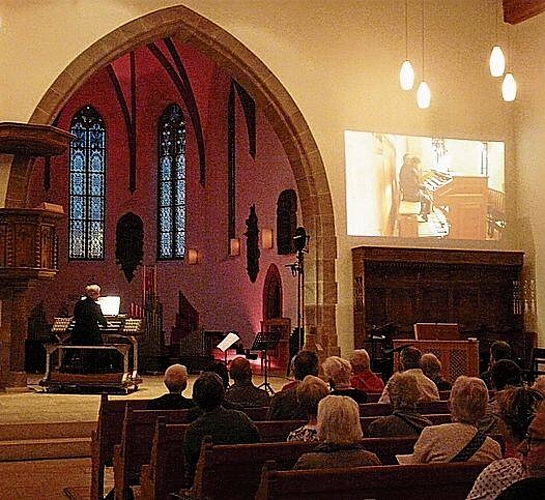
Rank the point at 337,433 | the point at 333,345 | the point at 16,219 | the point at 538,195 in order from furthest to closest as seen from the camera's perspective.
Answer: the point at 538,195
the point at 333,345
the point at 16,219
the point at 337,433

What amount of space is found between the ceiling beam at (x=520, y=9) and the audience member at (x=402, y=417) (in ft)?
33.1

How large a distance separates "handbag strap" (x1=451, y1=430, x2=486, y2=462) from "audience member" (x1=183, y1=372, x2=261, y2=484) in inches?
42.4

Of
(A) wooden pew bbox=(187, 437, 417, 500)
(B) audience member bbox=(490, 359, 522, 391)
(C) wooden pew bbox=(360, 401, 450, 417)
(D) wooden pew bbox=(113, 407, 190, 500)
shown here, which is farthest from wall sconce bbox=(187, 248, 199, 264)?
(A) wooden pew bbox=(187, 437, 417, 500)

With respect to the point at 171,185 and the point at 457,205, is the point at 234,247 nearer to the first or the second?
the point at 171,185

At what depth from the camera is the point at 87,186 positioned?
800 inches

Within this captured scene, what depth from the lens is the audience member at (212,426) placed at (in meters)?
4.29

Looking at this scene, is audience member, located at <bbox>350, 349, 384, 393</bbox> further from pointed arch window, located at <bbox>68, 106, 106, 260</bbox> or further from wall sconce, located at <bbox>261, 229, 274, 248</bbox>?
pointed arch window, located at <bbox>68, 106, 106, 260</bbox>

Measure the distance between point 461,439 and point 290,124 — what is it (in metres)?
9.08

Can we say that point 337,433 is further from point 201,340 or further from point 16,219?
point 201,340

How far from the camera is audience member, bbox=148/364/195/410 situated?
5.63m

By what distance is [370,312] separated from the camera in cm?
1250

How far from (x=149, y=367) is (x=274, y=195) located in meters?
3.95

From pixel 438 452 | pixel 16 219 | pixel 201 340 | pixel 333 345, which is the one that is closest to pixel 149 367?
pixel 201 340

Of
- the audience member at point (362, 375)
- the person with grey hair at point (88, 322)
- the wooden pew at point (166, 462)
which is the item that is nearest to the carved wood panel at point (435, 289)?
the person with grey hair at point (88, 322)
